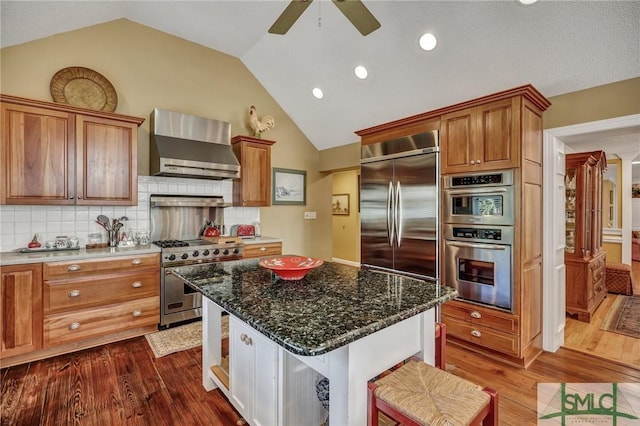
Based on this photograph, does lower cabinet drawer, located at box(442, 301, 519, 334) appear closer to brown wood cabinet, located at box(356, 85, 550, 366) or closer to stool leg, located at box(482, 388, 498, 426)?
brown wood cabinet, located at box(356, 85, 550, 366)

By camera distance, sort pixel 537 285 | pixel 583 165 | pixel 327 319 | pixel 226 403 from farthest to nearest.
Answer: pixel 583 165
pixel 537 285
pixel 226 403
pixel 327 319

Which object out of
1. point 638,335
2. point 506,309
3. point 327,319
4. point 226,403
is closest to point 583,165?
point 638,335

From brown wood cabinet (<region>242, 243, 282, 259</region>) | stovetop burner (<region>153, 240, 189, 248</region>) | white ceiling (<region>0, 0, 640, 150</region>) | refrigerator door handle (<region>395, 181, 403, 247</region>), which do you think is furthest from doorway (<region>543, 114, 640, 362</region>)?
stovetop burner (<region>153, 240, 189, 248</region>)

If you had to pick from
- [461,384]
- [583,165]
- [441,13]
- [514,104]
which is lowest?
[461,384]

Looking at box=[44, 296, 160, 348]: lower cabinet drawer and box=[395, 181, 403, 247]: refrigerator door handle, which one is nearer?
box=[44, 296, 160, 348]: lower cabinet drawer

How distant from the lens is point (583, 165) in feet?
12.1

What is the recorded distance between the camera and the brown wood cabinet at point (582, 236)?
3590mm

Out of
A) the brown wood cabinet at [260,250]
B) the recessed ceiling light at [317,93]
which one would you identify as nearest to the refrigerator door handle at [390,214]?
the brown wood cabinet at [260,250]

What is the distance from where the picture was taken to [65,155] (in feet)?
9.34

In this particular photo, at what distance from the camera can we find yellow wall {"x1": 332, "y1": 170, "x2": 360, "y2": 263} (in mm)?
6926

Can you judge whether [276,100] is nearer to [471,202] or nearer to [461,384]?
[471,202]

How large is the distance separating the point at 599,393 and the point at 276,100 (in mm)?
4965

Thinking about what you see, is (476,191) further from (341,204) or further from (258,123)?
(341,204)

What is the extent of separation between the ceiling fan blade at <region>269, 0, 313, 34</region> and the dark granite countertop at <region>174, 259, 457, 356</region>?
1.74 metres
